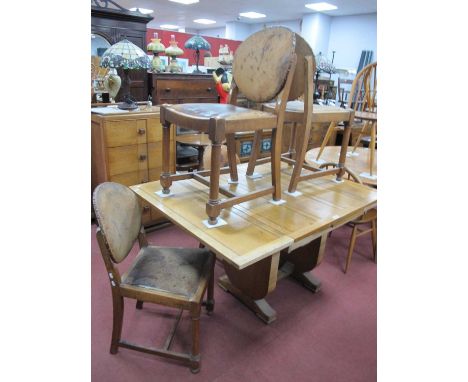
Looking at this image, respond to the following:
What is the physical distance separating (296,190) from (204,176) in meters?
0.50

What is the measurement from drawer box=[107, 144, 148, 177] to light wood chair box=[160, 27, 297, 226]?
3.33 ft

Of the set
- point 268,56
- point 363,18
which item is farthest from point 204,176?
point 363,18

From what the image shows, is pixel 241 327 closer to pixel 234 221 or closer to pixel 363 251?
pixel 234 221

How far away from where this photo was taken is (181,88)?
338cm

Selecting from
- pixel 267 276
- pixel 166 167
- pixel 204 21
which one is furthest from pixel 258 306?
pixel 204 21

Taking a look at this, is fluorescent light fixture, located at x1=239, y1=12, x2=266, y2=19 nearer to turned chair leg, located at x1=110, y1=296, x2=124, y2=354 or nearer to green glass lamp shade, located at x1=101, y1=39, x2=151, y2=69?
green glass lamp shade, located at x1=101, y1=39, x2=151, y2=69

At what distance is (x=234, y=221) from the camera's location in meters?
1.42

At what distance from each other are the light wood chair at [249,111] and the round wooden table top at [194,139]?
158cm

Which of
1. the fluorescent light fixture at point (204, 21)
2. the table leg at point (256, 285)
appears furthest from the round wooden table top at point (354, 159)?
the fluorescent light fixture at point (204, 21)

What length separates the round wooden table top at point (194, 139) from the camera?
3.20 m

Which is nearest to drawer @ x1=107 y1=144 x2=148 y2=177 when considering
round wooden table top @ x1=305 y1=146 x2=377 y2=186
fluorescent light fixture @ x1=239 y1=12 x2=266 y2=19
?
round wooden table top @ x1=305 y1=146 x2=377 y2=186

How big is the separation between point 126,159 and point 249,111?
→ 143cm

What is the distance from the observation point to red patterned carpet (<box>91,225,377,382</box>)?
62.3 inches

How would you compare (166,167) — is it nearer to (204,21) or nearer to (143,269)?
(143,269)
